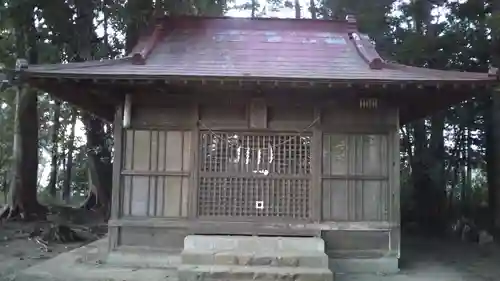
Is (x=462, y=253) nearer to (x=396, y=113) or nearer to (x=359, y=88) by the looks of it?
(x=396, y=113)

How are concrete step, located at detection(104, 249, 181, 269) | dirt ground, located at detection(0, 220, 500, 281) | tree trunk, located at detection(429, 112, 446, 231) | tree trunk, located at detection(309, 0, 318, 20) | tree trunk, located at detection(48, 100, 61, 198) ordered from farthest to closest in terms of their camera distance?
tree trunk, located at detection(48, 100, 61, 198) → tree trunk, located at detection(309, 0, 318, 20) → tree trunk, located at detection(429, 112, 446, 231) → concrete step, located at detection(104, 249, 181, 269) → dirt ground, located at detection(0, 220, 500, 281)

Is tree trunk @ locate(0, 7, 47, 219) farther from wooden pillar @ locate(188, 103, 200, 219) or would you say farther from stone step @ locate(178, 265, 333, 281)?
stone step @ locate(178, 265, 333, 281)

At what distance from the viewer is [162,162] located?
772 cm

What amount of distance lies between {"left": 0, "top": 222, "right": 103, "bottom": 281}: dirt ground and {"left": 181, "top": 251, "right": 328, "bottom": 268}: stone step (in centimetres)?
263

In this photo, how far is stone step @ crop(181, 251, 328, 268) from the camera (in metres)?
6.73

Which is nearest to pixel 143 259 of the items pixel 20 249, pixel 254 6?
pixel 20 249

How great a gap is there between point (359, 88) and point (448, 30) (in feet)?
26.4

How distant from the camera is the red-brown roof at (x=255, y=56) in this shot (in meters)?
6.88

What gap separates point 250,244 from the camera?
23.1 ft

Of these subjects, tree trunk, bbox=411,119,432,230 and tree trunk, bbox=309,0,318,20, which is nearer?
tree trunk, bbox=411,119,432,230

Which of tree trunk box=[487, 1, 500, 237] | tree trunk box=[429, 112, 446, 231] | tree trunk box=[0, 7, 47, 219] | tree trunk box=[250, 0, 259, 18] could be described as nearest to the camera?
tree trunk box=[487, 1, 500, 237]

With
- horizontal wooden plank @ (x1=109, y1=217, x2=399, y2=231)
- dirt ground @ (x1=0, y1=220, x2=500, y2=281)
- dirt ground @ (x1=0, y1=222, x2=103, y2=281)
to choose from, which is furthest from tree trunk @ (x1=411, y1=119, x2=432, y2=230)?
dirt ground @ (x1=0, y1=222, x2=103, y2=281)

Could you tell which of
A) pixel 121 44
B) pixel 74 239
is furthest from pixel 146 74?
pixel 121 44

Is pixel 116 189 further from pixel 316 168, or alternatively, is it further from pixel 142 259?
pixel 316 168
